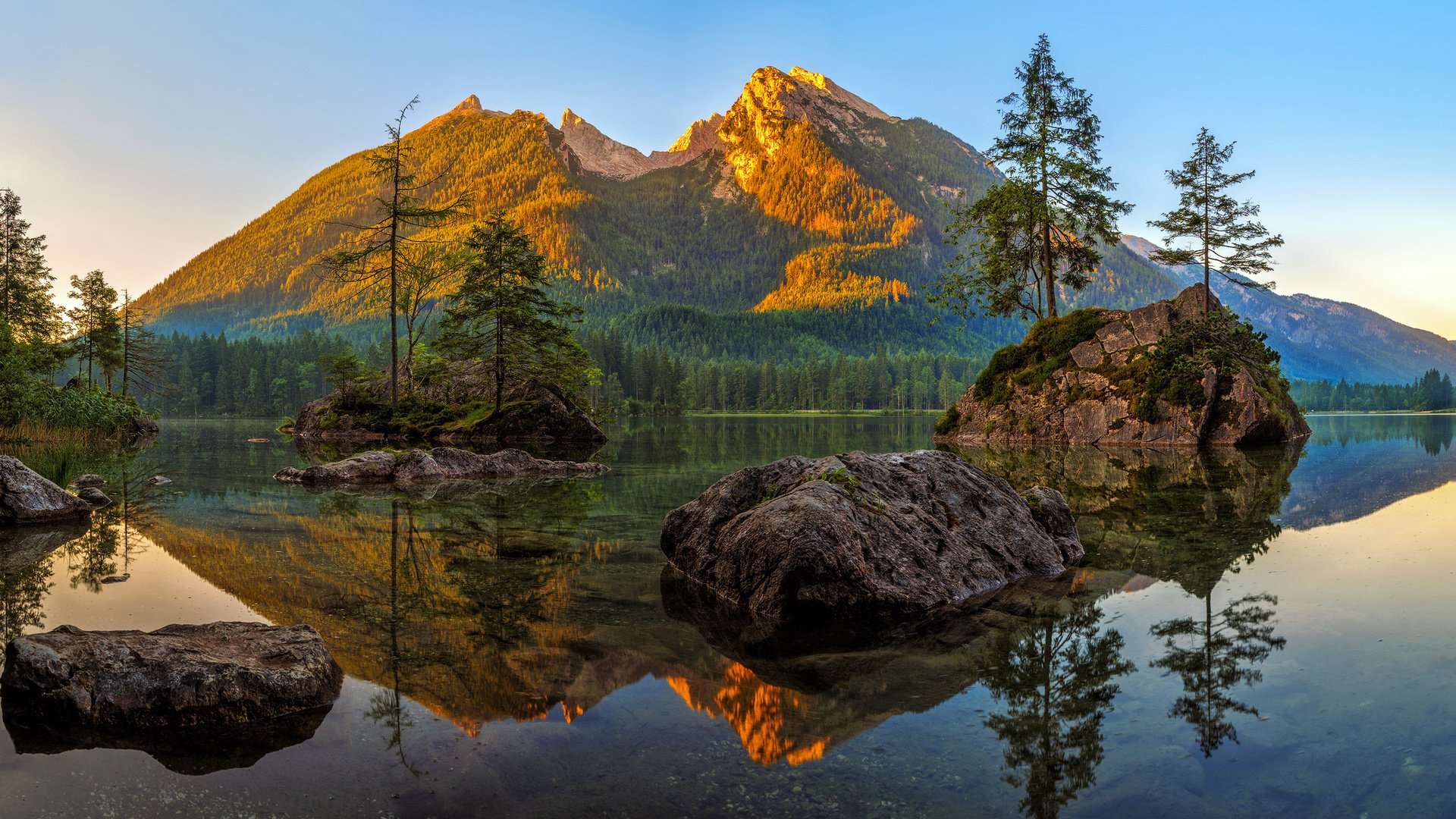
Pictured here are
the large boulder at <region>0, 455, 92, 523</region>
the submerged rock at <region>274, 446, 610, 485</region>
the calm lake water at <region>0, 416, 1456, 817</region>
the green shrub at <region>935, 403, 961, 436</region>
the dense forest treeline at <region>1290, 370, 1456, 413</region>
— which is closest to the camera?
the calm lake water at <region>0, 416, 1456, 817</region>

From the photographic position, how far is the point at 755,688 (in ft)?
17.6

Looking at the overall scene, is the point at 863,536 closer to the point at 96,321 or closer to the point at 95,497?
the point at 95,497

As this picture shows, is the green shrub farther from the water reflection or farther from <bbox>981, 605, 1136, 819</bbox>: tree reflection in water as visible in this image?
the water reflection

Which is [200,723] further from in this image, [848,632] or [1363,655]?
[1363,655]

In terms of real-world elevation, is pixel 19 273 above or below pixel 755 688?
above

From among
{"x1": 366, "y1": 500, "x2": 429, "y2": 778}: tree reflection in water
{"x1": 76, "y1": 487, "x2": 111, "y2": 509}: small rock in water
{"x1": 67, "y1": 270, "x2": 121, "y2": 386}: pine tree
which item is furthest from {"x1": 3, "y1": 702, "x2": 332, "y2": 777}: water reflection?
{"x1": 67, "y1": 270, "x2": 121, "y2": 386}: pine tree

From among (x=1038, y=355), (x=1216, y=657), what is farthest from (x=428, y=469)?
(x=1038, y=355)

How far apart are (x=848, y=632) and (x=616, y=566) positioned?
3719 mm

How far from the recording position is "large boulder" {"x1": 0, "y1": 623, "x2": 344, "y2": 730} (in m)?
4.69

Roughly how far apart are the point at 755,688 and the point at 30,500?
13485mm

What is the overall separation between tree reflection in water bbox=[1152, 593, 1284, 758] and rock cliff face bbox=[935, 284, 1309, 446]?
29.7 m

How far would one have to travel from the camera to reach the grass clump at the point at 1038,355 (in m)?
38.4

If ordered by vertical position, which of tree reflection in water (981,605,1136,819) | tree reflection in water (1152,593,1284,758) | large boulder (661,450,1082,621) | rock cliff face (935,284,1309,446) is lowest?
tree reflection in water (981,605,1136,819)

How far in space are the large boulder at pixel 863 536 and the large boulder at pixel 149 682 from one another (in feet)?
13.1
